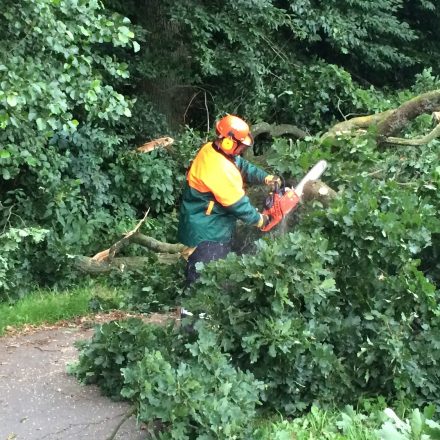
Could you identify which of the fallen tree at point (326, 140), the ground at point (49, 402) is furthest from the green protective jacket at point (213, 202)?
the ground at point (49, 402)

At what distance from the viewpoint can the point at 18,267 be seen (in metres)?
7.69

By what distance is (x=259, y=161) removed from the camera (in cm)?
730

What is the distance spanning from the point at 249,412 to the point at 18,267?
4790 mm

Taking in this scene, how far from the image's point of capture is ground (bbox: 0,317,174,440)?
4047 millimetres

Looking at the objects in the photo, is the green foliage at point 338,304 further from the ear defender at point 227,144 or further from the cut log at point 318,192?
the ear defender at point 227,144

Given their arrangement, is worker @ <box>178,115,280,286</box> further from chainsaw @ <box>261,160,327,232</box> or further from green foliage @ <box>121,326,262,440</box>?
green foliage @ <box>121,326,262,440</box>

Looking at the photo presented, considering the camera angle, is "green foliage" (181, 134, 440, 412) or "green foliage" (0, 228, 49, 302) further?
"green foliage" (0, 228, 49, 302)

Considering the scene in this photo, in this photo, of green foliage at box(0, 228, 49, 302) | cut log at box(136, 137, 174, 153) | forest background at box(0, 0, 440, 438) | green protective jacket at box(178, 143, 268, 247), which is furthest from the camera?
cut log at box(136, 137, 174, 153)

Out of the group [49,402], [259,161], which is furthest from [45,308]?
[259,161]

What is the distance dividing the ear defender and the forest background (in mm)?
782

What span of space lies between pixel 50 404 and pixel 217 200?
1858mm

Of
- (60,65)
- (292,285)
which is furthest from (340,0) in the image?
(292,285)

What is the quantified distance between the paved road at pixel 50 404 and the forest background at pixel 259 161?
0.68 ft

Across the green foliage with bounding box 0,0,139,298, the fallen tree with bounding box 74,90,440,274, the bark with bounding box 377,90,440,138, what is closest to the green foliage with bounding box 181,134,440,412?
the fallen tree with bounding box 74,90,440,274
